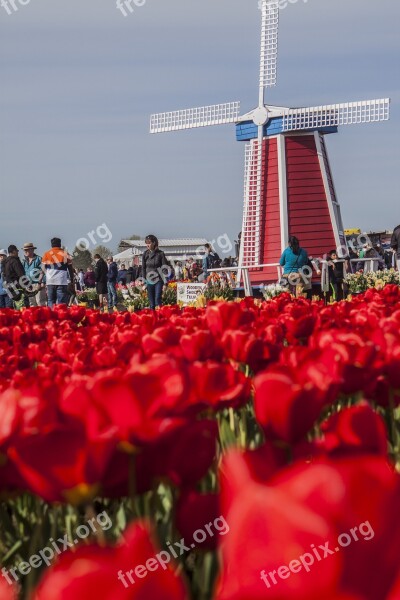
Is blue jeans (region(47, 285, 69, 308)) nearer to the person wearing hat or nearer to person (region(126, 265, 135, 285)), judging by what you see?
the person wearing hat

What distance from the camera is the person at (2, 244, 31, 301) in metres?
16.7

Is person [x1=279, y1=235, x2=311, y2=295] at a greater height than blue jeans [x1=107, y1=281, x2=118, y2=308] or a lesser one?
greater

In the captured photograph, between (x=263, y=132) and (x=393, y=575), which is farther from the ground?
(x=263, y=132)

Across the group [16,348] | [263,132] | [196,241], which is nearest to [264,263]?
[263,132]

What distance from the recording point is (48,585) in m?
0.67

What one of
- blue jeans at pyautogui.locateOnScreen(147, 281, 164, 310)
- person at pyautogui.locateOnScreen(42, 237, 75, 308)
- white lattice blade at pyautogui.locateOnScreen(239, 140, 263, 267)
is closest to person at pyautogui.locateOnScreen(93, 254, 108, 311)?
white lattice blade at pyautogui.locateOnScreen(239, 140, 263, 267)

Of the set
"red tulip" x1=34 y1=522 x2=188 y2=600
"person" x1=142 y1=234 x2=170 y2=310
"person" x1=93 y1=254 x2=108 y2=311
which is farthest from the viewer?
"person" x1=93 y1=254 x2=108 y2=311

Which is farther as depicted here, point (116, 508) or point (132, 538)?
point (116, 508)

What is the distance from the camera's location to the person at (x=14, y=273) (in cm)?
1669

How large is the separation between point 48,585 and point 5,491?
0.67m

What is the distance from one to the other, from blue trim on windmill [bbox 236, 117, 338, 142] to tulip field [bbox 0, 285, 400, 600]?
24.8 meters

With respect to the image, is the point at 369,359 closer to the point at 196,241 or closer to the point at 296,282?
the point at 296,282

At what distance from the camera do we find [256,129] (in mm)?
27484

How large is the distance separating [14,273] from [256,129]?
1266 centimetres
